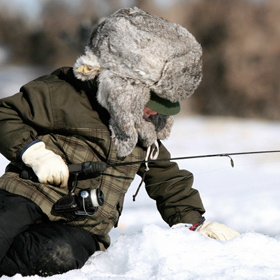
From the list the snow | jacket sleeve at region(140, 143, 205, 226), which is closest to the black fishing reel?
the snow

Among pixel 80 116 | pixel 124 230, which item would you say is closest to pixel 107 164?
pixel 80 116

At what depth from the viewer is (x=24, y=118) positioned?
1.71 meters

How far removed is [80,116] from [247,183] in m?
2.44

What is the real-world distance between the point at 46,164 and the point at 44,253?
0.98 feet

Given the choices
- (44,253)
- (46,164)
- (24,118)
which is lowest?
(44,253)

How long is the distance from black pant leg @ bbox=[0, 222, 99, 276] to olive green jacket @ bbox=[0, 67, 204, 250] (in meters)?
0.11

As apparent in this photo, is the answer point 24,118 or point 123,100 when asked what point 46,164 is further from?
point 123,100

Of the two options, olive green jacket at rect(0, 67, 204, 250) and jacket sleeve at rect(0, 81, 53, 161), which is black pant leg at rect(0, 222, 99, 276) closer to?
olive green jacket at rect(0, 67, 204, 250)

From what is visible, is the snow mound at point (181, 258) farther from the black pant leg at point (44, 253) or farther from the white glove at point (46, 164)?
the white glove at point (46, 164)

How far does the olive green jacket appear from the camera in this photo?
1.69 m

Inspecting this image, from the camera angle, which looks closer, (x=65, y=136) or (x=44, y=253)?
(x=44, y=253)

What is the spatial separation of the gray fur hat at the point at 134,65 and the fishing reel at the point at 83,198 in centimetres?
14

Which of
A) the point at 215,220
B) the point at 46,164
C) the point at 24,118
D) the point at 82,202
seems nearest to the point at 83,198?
the point at 82,202

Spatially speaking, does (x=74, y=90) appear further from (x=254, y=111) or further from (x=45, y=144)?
(x=254, y=111)
